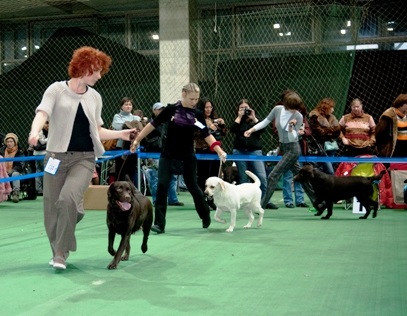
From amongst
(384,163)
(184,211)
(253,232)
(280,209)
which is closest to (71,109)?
(253,232)

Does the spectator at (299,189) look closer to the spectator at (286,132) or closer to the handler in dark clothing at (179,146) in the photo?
the spectator at (286,132)

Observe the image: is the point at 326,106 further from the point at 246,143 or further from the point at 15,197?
the point at 15,197

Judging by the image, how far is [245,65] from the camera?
1277cm

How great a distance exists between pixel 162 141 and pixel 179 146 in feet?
5.07

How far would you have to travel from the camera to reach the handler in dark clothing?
6.27m

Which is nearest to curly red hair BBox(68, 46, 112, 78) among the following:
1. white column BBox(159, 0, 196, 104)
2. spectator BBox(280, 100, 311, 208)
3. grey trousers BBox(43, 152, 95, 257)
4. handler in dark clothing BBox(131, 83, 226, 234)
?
grey trousers BBox(43, 152, 95, 257)

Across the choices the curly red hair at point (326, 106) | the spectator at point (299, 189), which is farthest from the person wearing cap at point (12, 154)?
the curly red hair at point (326, 106)

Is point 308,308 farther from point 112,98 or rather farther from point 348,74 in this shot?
point 112,98

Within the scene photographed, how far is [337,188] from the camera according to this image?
7793mm

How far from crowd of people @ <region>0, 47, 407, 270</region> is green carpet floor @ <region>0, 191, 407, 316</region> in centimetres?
35

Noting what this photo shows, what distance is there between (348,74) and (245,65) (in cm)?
264

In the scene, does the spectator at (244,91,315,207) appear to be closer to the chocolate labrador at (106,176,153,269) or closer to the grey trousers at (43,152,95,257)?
the chocolate labrador at (106,176,153,269)

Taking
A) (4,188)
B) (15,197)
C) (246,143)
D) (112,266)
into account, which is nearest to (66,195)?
(112,266)

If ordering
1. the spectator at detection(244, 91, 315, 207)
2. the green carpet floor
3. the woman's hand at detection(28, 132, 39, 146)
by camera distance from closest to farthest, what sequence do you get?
the green carpet floor → the woman's hand at detection(28, 132, 39, 146) → the spectator at detection(244, 91, 315, 207)
